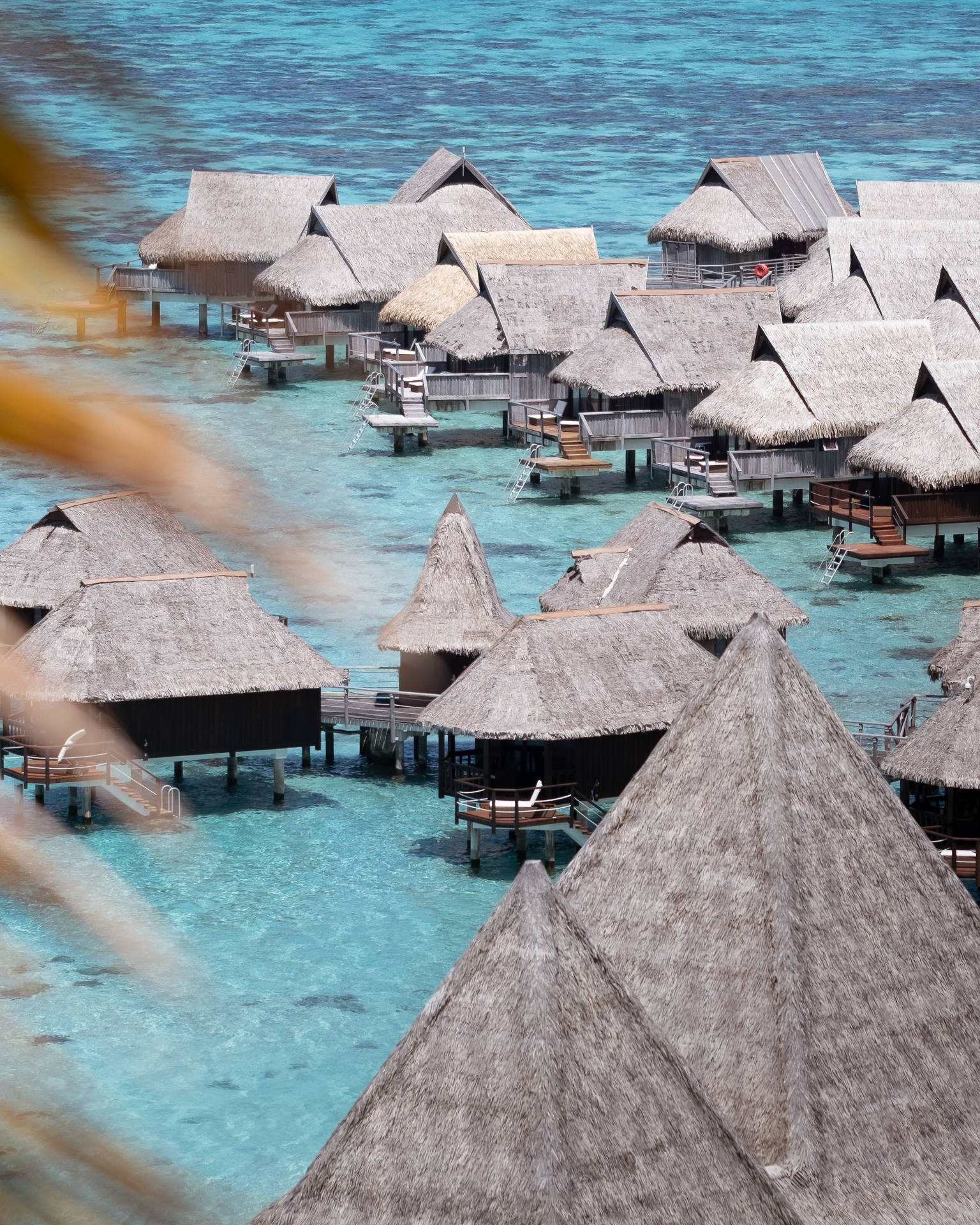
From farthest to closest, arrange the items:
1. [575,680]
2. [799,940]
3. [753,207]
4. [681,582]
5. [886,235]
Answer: [753,207], [886,235], [681,582], [575,680], [799,940]

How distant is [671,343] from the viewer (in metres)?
57.8

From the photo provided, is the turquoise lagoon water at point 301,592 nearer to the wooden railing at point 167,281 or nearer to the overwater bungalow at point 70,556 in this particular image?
the wooden railing at point 167,281

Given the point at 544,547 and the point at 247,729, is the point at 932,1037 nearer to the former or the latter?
the point at 247,729

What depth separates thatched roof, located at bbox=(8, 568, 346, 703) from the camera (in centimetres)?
3347

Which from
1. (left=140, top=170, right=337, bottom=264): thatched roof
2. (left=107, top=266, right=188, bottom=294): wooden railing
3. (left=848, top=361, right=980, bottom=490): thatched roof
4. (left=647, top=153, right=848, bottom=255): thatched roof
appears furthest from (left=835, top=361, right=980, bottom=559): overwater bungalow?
(left=107, top=266, right=188, bottom=294): wooden railing

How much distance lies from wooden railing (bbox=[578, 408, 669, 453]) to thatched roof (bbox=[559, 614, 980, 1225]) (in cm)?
3895

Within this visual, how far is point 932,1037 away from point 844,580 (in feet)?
115

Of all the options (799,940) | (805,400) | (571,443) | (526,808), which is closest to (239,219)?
(571,443)

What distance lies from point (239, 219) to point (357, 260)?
699 centimetres

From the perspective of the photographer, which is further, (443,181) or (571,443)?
(443,181)

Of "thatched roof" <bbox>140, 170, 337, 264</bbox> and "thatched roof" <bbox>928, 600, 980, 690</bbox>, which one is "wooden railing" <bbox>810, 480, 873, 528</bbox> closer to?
"thatched roof" <bbox>928, 600, 980, 690</bbox>

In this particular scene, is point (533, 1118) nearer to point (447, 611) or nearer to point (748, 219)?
point (447, 611)

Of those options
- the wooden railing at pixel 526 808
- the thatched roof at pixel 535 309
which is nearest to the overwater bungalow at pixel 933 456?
the thatched roof at pixel 535 309

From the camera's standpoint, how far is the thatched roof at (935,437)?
49219 millimetres
